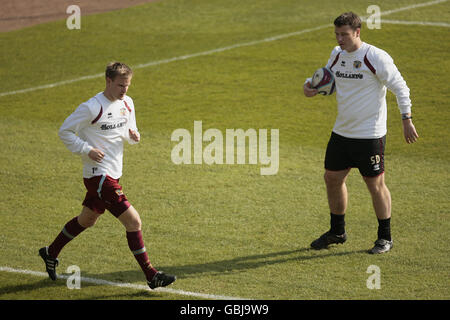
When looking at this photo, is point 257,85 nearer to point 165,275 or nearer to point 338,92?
point 338,92

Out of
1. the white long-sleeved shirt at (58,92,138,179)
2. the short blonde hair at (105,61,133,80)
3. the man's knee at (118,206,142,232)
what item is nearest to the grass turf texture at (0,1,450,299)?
the man's knee at (118,206,142,232)

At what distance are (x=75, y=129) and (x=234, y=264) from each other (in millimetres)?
2201

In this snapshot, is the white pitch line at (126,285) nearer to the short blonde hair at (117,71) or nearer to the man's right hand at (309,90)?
the short blonde hair at (117,71)

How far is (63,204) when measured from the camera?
864 cm

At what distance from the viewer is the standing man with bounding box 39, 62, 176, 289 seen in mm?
6074

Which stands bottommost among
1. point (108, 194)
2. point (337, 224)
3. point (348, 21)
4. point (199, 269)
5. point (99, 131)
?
point (199, 269)

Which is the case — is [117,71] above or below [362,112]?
above

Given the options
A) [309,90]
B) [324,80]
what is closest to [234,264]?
[309,90]

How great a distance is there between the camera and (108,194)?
6.16 metres

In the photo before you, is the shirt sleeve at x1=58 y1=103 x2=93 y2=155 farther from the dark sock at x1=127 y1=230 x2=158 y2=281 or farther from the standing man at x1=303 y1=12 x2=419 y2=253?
the standing man at x1=303 y1=12 x2=419 y2=253

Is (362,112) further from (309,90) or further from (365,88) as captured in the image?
(309,90)

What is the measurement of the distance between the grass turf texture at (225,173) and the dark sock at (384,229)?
188 mm
